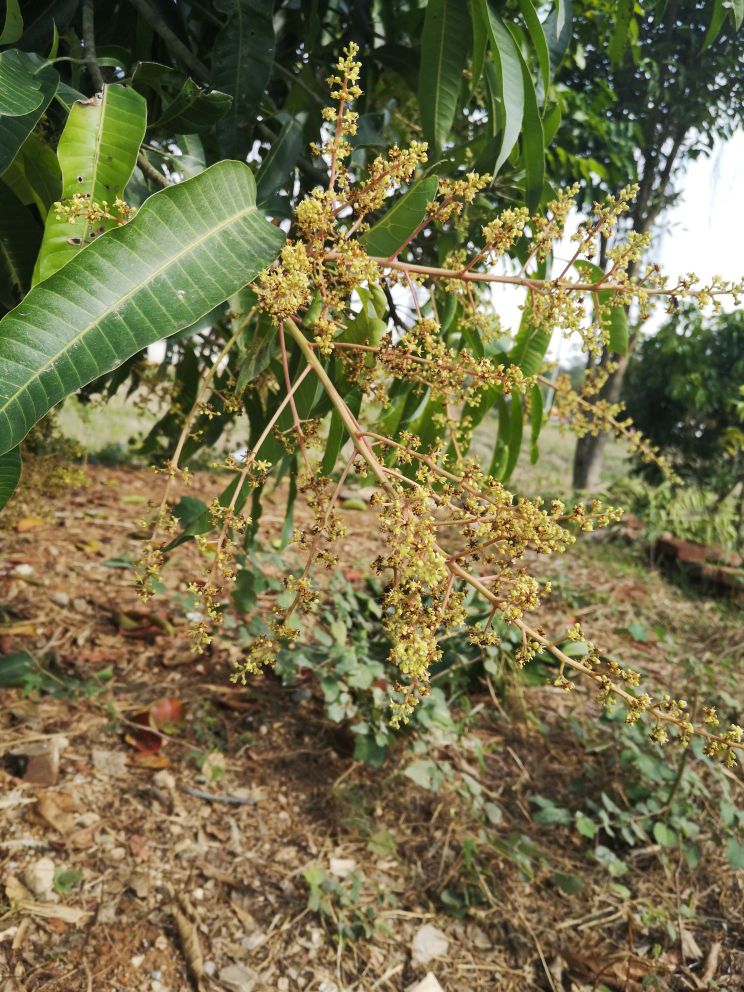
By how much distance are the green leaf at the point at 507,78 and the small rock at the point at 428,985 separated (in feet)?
4.80

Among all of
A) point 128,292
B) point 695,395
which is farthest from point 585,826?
point 695,395

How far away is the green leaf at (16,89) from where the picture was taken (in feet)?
2.27

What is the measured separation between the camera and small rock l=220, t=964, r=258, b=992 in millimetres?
1301

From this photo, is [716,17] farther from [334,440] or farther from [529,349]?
[334,440]

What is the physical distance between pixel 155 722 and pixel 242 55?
154 cm

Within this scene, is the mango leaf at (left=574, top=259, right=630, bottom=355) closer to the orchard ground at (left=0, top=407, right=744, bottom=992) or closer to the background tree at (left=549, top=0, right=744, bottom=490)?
the orchard ground at (left=0, top=407, right=744, bottom=992)

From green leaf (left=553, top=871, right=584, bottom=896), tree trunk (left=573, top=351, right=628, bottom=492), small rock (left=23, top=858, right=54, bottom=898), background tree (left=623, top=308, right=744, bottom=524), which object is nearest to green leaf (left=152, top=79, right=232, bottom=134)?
small rock (left=23, top=858, right=54, bottom=898)

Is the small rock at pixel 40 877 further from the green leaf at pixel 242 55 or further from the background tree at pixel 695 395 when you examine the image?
the background tree at pixel 695 395

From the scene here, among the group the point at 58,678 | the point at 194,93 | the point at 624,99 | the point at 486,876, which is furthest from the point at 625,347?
the point at 624,99

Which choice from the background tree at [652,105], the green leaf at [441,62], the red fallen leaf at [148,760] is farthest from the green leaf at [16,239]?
the background tree at [652,105]

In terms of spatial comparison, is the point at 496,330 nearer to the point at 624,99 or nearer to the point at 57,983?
the point at 57,983

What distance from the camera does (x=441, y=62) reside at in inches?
38.3

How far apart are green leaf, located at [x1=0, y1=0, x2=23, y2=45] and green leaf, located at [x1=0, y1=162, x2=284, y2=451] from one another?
40 cm

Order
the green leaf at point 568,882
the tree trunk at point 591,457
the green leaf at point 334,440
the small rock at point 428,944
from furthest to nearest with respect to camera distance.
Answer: the tree trunk at point 591,457 < the green leaf at point 568,882 < the small rock at point 428,944 < the green leaf at point 334,440
